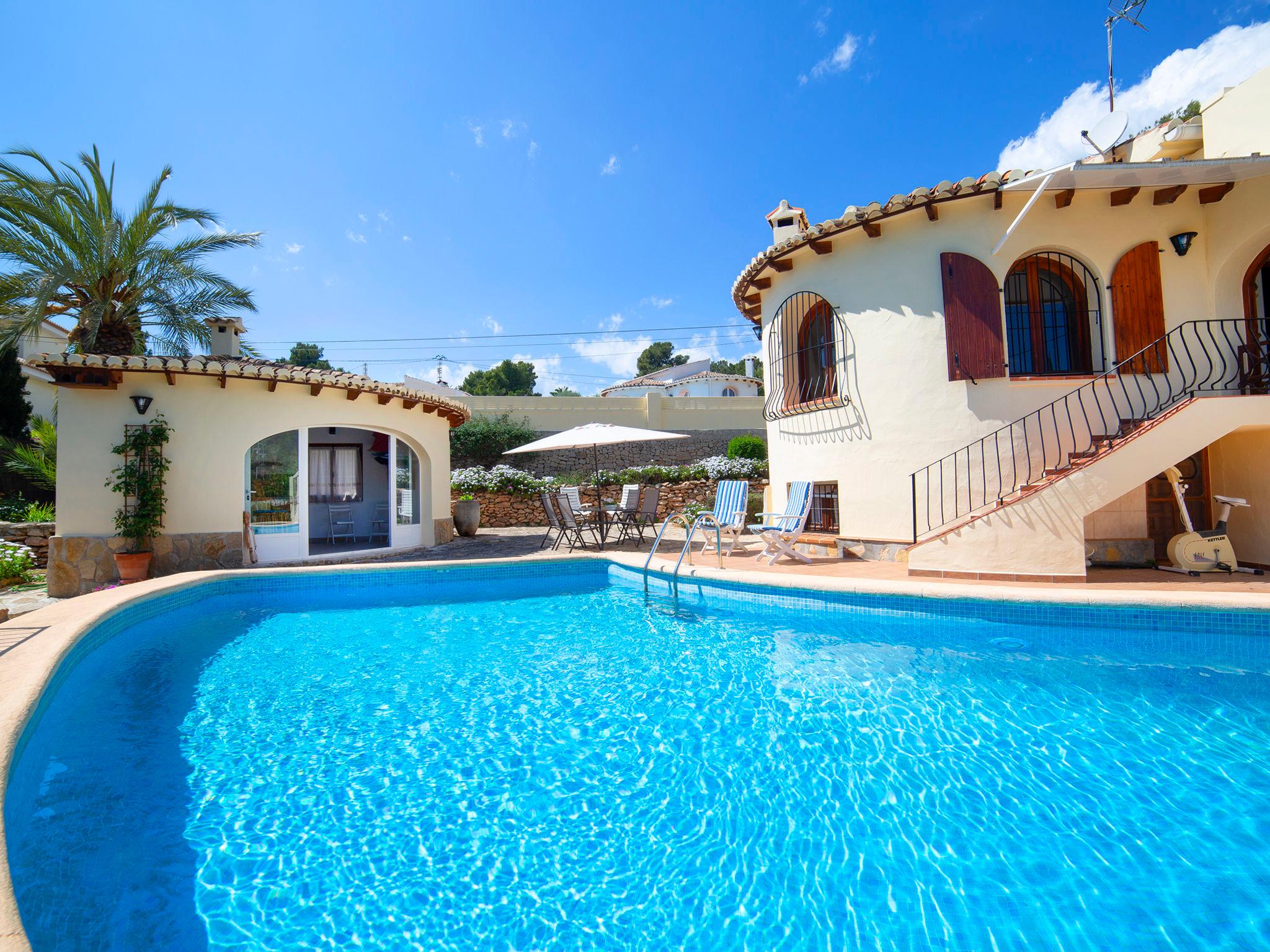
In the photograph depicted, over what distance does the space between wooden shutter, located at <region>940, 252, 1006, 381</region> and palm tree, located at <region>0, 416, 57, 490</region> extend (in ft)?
49.2

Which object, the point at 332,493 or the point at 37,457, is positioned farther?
the point at 332,493

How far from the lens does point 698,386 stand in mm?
40188

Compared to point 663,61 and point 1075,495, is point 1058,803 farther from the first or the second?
point 663,61

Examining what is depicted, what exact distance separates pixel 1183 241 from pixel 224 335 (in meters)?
13.9

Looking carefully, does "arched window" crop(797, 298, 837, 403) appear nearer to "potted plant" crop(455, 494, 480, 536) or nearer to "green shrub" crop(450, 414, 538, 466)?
"potted plant" crop(455, 494, 480, 536)

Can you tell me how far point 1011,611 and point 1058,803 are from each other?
3.17m

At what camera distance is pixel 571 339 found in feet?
128

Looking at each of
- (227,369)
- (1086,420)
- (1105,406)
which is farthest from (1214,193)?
(227,369)

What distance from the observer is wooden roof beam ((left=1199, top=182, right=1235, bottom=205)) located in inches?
287

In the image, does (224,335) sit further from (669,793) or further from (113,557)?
(669,793)

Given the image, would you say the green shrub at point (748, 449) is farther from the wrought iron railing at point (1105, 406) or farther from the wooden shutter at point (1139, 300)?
the wooden shutter at point (1139, 300)

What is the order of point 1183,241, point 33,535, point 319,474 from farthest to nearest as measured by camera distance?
1. point 319,474
2. point 33,535
3. point 1183,241

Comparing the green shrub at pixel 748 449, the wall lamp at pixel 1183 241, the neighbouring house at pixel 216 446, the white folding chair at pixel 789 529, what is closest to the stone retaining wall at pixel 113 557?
the neighbouring house at pixel 216 446

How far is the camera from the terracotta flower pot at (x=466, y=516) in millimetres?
12852
